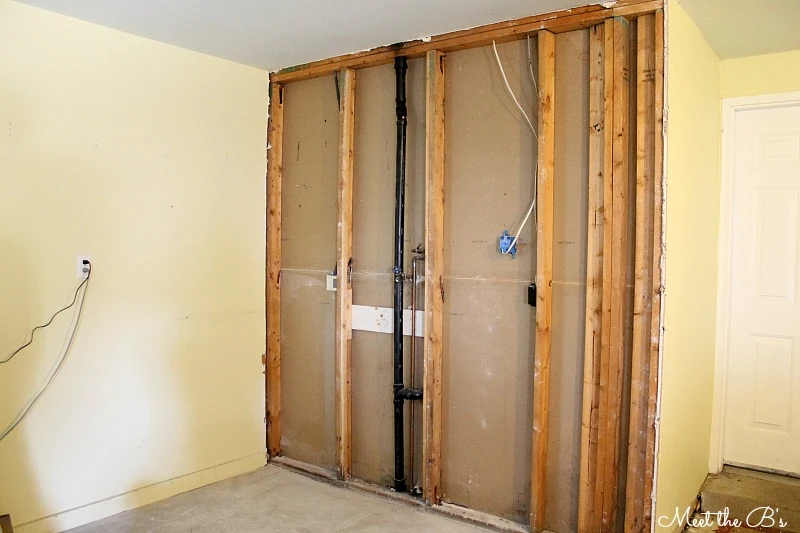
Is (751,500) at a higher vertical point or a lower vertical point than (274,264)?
lower

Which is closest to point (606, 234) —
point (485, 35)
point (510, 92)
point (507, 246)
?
point (507, 246)

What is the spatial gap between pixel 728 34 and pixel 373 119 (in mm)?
1840

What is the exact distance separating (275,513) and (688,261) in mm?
2377

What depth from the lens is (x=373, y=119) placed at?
3289mm

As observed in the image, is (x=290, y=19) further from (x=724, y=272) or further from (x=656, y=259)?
(x=724, y=272)

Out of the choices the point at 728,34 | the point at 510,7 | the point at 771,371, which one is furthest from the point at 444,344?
the point at 728,34

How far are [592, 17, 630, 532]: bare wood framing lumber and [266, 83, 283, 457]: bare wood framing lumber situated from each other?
6.68ft

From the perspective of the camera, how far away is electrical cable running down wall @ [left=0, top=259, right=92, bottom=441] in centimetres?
262

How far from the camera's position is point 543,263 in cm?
262

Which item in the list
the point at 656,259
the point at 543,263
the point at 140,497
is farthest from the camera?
the point at 140,497

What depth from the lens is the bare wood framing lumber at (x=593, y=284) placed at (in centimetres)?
253

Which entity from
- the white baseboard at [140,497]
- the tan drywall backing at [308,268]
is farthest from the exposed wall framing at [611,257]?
the white baseboard at [140,497]

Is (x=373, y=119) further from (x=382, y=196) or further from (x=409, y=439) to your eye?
(x=409, y=439)

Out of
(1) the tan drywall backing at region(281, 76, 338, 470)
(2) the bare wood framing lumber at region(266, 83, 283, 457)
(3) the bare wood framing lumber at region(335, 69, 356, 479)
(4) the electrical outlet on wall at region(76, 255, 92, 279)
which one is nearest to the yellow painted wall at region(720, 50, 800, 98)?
(3) the bare wood framing lumber at region(335, 69, 356, 479)
